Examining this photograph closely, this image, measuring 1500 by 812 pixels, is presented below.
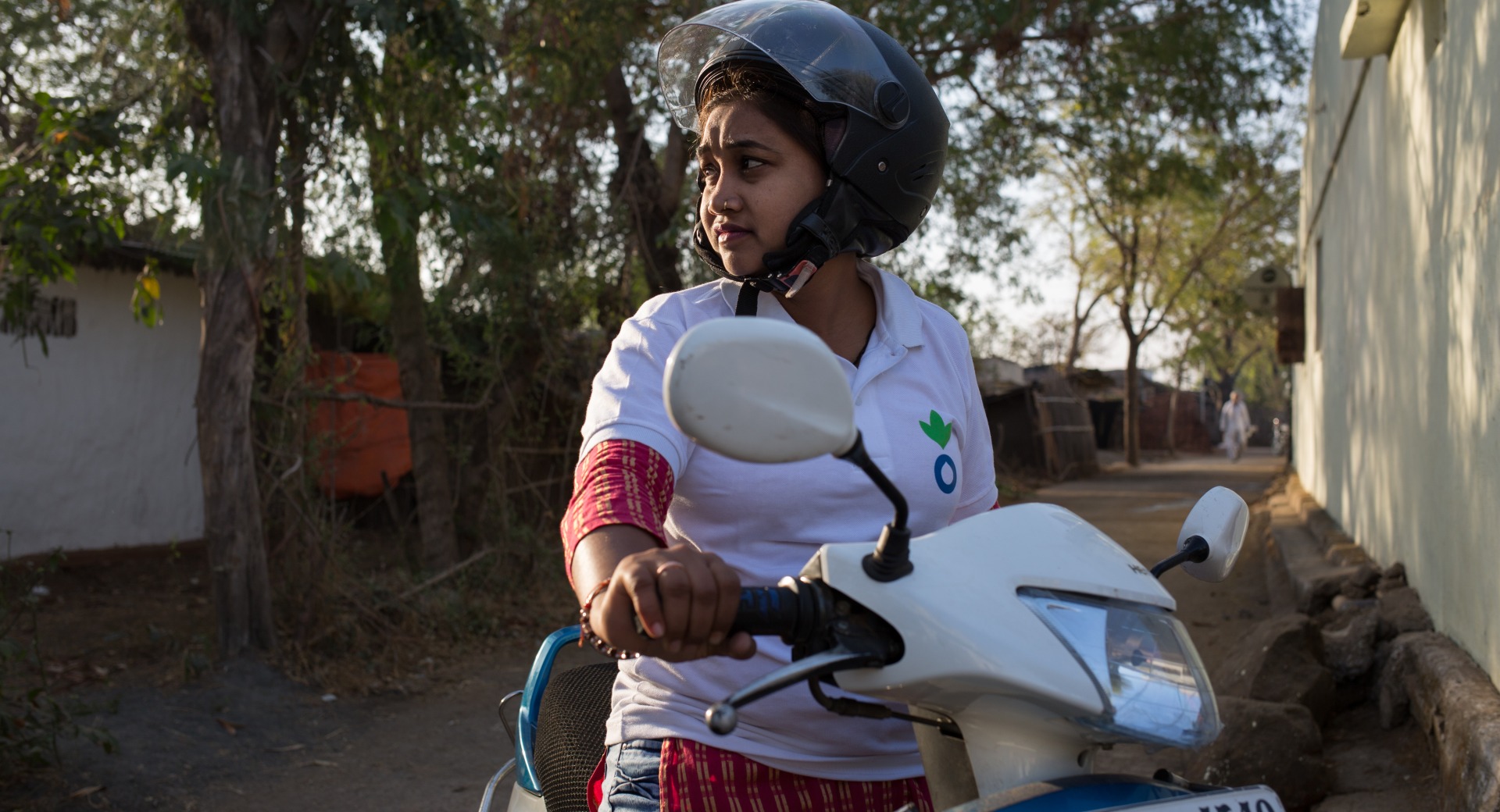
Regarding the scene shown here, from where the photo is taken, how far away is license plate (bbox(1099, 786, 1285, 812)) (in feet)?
3.76

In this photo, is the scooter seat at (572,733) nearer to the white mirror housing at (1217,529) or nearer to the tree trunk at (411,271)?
the white mirror housing at (1217,529)

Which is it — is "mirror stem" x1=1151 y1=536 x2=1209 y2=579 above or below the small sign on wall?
below

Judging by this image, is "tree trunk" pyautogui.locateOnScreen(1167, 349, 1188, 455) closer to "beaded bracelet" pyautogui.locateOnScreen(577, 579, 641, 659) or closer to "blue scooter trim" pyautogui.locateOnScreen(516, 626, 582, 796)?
"blue scooter trim" pyautogui.locateOnScreen(516, 626, 582, 796)

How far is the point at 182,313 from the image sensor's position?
10.1 m

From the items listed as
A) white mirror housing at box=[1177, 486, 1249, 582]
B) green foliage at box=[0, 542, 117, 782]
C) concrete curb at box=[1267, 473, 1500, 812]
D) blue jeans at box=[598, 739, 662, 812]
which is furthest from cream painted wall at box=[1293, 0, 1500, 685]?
green foliage at box=[0, 542, 117, 782]

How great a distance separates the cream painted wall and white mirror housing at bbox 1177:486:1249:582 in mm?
2024

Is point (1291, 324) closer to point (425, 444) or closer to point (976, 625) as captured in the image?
point (425, 444)

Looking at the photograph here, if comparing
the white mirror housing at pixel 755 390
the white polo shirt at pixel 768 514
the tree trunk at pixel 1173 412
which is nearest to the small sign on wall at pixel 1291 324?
the white polo shirt at pixel 768 514

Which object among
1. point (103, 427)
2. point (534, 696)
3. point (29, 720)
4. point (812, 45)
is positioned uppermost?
point (812, 45)

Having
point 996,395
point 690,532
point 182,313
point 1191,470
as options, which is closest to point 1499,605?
point 690,532

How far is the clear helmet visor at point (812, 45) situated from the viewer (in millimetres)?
1742

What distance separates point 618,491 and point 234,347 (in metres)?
4.94

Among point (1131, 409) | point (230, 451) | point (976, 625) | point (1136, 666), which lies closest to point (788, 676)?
point (976, 625)

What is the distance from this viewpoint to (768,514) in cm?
161
